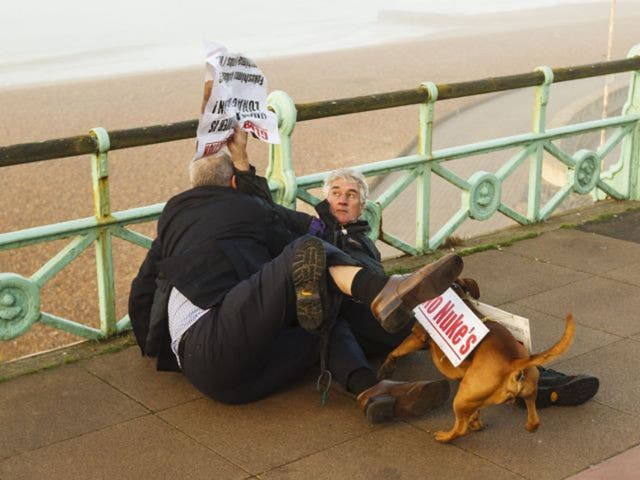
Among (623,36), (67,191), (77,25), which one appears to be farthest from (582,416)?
(77,25)

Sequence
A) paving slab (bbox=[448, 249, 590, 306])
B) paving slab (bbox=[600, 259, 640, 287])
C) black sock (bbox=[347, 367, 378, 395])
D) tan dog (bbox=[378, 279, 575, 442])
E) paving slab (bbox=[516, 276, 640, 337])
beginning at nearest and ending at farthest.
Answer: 1. tan dog (bbox=[378, 279, 575, 442])
2. black sock (bbox=[347, 367, 378, 395])
3. paving slab (bbox=[516, 276, 640, 337])
4. paving slab (bbox=[448, 249, 590, 306])
5. paving slab (bbox=[600, 259, 640, 287])

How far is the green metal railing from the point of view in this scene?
575 cm

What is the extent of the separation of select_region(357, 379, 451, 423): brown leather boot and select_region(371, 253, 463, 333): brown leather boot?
396 millimetres

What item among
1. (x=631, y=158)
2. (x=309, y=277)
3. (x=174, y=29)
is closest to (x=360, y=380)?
(x=309, y=277)

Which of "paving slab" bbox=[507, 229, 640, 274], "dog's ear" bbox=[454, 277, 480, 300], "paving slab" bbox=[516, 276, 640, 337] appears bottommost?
"paving slab" bbox=[507, 229, 640, 274]

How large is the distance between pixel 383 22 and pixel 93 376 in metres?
48.0

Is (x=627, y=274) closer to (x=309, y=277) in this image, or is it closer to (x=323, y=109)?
(x=323, y=109)

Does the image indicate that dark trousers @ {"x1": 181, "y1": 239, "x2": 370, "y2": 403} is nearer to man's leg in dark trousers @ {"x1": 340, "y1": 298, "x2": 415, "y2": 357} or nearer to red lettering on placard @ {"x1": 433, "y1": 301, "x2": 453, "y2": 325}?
man's leg in dark trousers @ {"x1": 340, "y1": 298, "x2": 415, "y2": 357}

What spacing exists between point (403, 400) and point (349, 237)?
1.08 m

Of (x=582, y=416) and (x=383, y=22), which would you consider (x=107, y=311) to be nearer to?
(x=582, y=416)

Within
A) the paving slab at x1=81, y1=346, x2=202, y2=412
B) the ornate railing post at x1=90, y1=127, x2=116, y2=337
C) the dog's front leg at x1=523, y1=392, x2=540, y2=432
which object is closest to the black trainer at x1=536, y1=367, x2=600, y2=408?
the dog's front leg at x1=523, y1=392, x2=540, y2=432

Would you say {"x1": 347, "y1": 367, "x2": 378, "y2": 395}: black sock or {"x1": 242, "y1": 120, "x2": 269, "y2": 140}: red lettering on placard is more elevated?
{"x1": 242, "y1": 120, "x2": 269, "y2": 140}: red lettering on placard

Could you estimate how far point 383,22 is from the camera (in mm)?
52375

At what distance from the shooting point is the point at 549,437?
16.1ft
